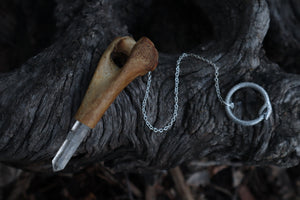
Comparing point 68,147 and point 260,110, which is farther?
point 260,110

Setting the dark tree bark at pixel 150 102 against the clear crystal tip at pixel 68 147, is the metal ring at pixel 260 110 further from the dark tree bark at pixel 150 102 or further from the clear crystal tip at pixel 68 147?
the clear crystal tip at pixel 68 147

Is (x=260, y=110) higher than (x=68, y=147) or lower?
lower

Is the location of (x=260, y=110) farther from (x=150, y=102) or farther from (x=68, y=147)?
(x=68, y=147)

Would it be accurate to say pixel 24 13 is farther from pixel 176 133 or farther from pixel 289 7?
pixel 289 7

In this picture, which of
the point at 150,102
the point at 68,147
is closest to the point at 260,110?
the point at 150,102

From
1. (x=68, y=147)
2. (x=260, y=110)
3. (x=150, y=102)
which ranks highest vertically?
(x=68, y=147)

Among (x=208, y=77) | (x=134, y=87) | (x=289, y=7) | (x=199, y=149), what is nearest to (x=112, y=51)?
(x=134, y=87)

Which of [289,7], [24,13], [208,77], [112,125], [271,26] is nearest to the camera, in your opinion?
[112,125]

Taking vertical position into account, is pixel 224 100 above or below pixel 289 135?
above
